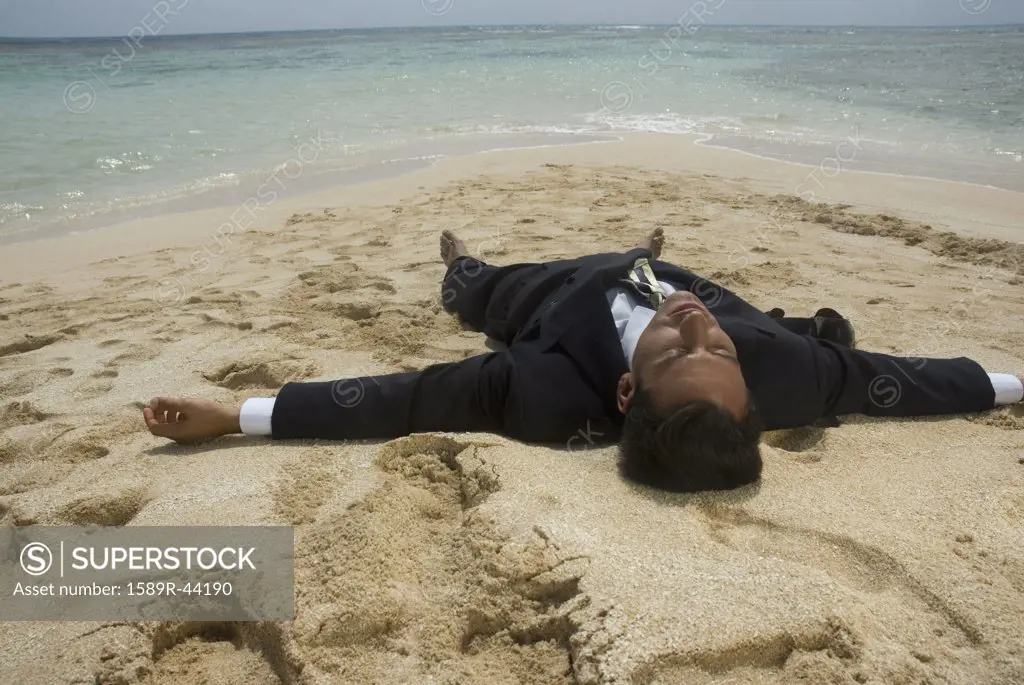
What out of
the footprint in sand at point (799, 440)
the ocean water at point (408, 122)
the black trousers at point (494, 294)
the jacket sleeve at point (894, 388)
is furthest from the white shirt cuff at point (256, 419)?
the ocean water at point (408, 122)

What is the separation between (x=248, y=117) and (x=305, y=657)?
374 inches

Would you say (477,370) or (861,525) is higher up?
(477,370)

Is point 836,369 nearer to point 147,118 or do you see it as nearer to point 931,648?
point 931,648

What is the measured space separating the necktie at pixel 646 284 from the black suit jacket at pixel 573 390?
0.18 metres

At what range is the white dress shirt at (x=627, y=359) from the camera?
2.24 metres

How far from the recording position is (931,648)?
1345mm

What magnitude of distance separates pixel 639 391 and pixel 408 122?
8372mm

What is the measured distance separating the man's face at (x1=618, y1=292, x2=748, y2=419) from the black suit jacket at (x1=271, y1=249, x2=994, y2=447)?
22 cm

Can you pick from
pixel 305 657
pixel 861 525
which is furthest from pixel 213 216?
pixel 861 525

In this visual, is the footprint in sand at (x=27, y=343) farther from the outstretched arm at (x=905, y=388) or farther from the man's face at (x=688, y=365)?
the outstretched arm at (x=905, y=388)

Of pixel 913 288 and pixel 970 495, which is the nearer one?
pixel 970 495

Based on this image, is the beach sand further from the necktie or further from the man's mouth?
the necktie

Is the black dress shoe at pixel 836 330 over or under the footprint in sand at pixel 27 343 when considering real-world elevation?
over

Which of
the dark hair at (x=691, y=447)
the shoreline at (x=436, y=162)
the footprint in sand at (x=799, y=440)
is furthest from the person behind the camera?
the shoreline at (x=436, y=162)
